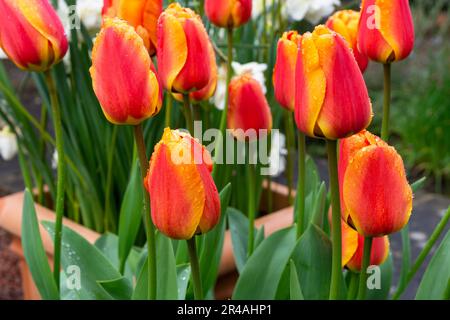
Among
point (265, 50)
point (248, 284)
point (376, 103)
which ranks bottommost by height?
point (376, 103)

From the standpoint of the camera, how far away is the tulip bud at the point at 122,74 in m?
0.69

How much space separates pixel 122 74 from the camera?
0.69 meters

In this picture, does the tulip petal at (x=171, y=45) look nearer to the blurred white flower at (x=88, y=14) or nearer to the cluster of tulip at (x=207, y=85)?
the cluster of tulip at (x=207, y=85)

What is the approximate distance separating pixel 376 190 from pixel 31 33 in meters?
0.39

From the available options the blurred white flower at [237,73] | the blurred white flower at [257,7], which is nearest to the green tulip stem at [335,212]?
the blurred white flower at [237,73]

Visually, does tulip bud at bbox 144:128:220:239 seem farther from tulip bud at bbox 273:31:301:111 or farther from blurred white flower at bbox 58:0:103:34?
blurred white flower at bbox 58:0:103:34

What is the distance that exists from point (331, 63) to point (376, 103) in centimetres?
283

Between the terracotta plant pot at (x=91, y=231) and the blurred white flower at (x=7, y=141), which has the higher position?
the blurred white flower at (x=7, y=141)

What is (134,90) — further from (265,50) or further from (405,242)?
(265,50)

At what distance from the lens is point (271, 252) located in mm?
997

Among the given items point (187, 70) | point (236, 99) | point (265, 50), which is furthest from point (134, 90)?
point (265, 50)

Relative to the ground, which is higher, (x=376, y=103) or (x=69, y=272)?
(x=69, y=272)

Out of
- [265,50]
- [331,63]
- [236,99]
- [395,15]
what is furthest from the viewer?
[265,50]

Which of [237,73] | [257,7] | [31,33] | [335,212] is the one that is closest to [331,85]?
[335,212]
